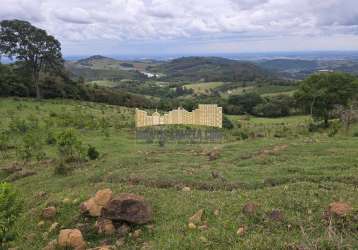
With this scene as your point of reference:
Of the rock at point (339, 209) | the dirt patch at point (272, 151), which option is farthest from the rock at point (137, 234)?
the dirt patch at point (272, 151)

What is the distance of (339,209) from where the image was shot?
9047mm

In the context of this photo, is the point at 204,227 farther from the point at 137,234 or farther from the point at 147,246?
the point at 137,234

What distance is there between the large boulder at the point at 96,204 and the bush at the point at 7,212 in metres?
2.26

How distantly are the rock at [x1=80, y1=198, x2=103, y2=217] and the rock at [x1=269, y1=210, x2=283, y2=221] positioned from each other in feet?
13.9

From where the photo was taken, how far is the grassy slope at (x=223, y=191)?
28.2 feet

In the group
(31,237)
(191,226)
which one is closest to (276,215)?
(191,226)

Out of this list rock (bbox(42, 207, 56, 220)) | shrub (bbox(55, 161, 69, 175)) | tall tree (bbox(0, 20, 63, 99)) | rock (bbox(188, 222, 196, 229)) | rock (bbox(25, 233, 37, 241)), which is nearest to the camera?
rock (bbox(188, 222, 196, 229))

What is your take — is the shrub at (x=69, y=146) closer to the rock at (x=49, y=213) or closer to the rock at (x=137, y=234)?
the rock at (x=49, y=213)

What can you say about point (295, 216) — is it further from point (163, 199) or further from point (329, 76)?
point (329, 76)

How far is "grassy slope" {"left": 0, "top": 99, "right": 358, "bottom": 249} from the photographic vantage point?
28.2 feet

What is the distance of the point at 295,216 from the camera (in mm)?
9320

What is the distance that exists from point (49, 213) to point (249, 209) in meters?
5.50

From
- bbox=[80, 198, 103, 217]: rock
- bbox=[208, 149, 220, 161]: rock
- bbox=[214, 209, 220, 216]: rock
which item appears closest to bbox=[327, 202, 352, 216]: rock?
bbox=[214, 209, 220, 216]: rock

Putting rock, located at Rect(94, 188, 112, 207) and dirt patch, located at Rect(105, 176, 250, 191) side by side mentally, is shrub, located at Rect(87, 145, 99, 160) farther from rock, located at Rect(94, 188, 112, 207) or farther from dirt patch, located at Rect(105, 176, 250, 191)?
rock, located at Rect(94, 188, 112, 207)
